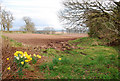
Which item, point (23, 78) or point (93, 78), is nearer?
point (23, 78)

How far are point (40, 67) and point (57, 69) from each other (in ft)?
1.86

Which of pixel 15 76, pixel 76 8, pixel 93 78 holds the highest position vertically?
pixel 76 8

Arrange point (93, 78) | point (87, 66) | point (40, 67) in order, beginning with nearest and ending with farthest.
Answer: point (93, 78), point (40, 67), point (87, 66)

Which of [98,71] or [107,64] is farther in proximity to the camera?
[107,64]

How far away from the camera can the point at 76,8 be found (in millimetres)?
10750

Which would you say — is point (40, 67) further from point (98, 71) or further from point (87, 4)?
point (87, 4)

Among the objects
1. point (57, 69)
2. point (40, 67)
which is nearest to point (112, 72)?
point (57, 69)

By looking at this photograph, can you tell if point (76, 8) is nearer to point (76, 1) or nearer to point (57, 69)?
point (76, 1)

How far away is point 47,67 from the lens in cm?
341

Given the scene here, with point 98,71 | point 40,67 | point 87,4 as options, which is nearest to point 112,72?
point 98,71

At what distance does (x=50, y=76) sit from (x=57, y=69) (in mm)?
493

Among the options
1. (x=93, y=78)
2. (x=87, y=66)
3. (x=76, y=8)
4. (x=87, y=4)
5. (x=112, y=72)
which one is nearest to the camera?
(x=93, y=78)

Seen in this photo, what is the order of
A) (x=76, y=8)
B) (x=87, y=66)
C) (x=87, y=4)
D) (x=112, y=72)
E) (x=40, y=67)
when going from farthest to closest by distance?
(x=76, y=8) → (x=87, y=4) → (x=87, y=66) → (x=40, y=67) → (x=112, y=72)

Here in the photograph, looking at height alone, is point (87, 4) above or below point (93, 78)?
above
